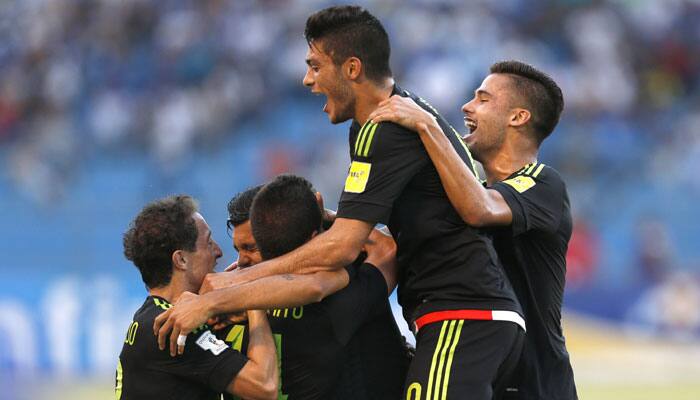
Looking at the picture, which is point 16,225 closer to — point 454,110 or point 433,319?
point 454,110

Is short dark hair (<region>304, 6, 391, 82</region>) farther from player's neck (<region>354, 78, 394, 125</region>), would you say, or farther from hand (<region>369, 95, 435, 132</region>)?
hand (<region>369, 95, 435, 132</region>)

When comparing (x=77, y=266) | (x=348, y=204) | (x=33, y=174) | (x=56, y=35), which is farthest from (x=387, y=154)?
(x=56, y=35)

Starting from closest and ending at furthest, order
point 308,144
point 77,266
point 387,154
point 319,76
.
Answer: point 387,154 → point 319,76 → point 77,266 → point 308,144

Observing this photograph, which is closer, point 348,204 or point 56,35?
point 348,204

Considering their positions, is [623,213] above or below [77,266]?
above

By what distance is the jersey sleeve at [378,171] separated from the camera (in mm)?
4832

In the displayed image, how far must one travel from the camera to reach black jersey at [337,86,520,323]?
191 inches

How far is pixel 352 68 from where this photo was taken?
16.9 feet

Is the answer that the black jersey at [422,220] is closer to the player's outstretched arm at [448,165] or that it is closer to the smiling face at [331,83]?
the player's outstretched arm at [448,165]

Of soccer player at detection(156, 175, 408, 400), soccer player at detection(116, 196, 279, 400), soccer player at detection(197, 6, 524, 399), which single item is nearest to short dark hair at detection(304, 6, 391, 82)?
soccer player at detection(197, 6, 524, 399)

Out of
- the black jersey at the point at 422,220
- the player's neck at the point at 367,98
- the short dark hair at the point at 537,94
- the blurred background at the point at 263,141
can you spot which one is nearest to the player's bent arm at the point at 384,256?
the black jersey at the point at 422,220

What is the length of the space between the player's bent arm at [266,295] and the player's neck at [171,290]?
1.16 feet

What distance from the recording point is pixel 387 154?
191 inches

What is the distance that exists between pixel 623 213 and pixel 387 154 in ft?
35.7
